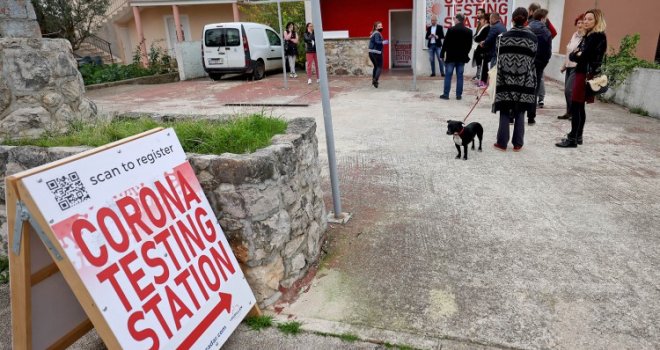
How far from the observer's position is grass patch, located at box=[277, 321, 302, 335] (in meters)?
2.41

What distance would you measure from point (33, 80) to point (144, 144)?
10.9ft

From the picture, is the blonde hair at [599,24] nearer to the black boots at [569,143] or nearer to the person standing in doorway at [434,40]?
the black boots at [569,143]

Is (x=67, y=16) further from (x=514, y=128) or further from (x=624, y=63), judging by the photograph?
(x=624, y=63)

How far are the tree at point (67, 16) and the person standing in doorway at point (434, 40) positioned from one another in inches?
438

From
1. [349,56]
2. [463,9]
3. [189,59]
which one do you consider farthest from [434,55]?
[189,59]

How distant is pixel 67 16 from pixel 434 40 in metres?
12.0

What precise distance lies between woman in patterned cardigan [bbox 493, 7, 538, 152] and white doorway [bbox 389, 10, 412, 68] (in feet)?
32.9

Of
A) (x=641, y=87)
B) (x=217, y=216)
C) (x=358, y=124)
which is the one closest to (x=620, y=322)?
(x=217, y=216)

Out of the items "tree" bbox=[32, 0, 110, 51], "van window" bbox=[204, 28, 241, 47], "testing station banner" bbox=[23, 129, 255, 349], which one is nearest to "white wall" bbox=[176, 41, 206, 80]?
"van window" bbox=[204, 28, 241, 47]

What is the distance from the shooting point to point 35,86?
454 centimetres

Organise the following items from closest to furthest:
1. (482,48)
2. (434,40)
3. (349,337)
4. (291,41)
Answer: (349,337)
(482,48)
(434,40)
(291,41)

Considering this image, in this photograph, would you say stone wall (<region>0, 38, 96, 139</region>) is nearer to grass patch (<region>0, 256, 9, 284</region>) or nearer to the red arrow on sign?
grass patch (<region>0, 256, 9, 284</region>)

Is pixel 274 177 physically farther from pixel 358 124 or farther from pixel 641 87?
pixel 641 87

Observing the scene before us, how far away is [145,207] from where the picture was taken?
204 centimetres
